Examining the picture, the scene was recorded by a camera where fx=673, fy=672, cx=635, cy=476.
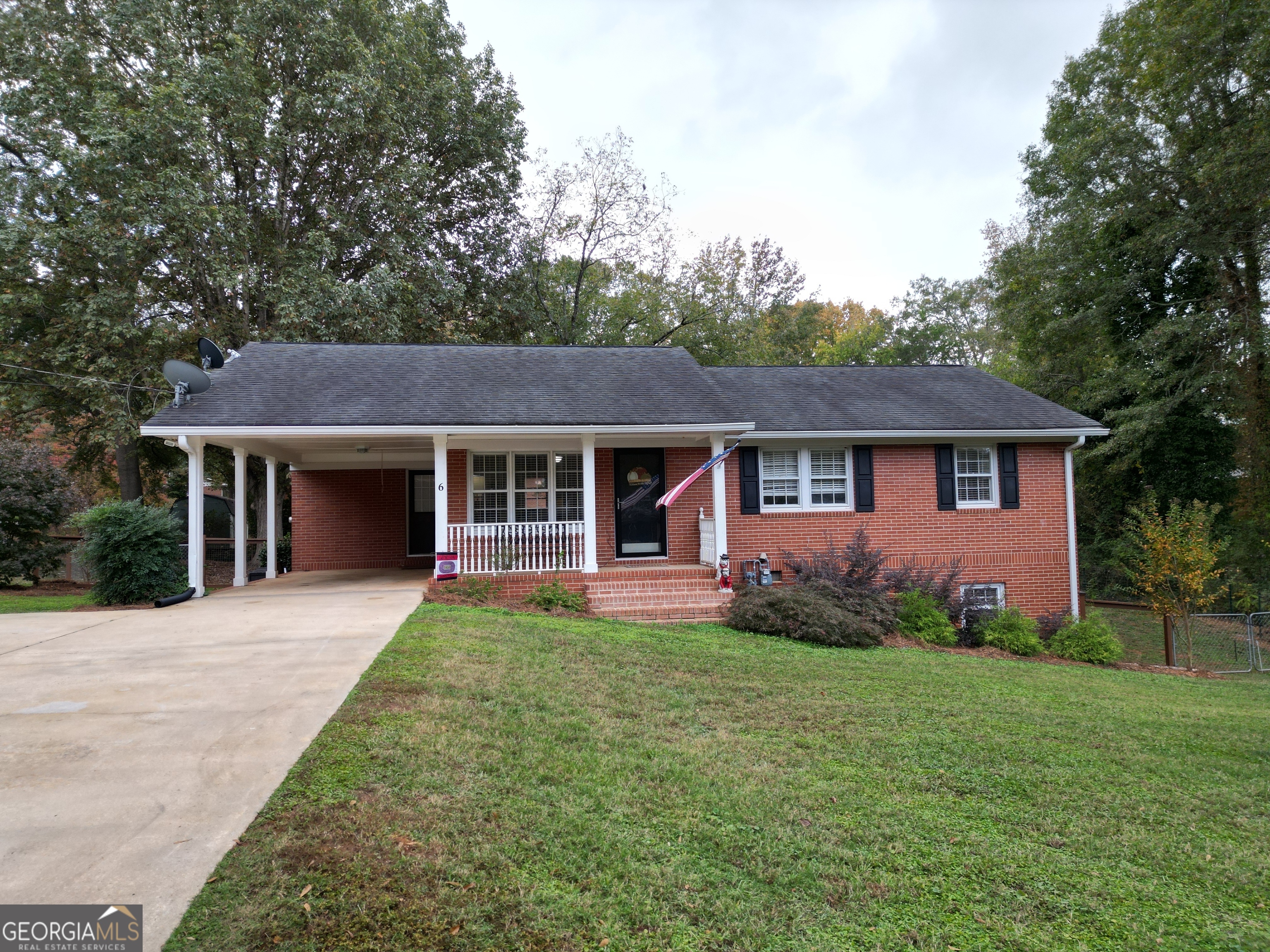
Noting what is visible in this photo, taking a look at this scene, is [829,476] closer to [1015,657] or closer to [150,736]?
[1015,657]

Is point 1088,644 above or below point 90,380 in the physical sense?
below

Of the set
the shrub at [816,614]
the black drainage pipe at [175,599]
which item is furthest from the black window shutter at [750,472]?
the black drainage pipe at [175,599]

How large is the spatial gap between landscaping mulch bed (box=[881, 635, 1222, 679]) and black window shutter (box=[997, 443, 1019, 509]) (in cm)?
336

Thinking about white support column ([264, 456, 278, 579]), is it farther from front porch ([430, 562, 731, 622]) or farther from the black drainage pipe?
front porch ([430, 562, 731, 622])

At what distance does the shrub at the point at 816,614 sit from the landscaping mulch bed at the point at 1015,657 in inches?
10.3

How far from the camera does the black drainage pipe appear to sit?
32.3ft

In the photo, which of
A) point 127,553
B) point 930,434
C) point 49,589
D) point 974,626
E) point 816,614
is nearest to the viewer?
point 816,614

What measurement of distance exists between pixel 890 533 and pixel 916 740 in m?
8.59

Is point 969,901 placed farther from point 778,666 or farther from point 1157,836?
point 778,666

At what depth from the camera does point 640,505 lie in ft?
43.5

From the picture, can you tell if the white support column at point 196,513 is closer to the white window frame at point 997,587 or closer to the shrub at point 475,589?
the shrub at point 475,589

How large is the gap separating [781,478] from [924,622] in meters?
3.77

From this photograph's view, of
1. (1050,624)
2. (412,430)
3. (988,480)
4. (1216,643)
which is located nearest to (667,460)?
(412,430)

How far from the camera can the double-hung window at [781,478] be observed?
43.2 ft
